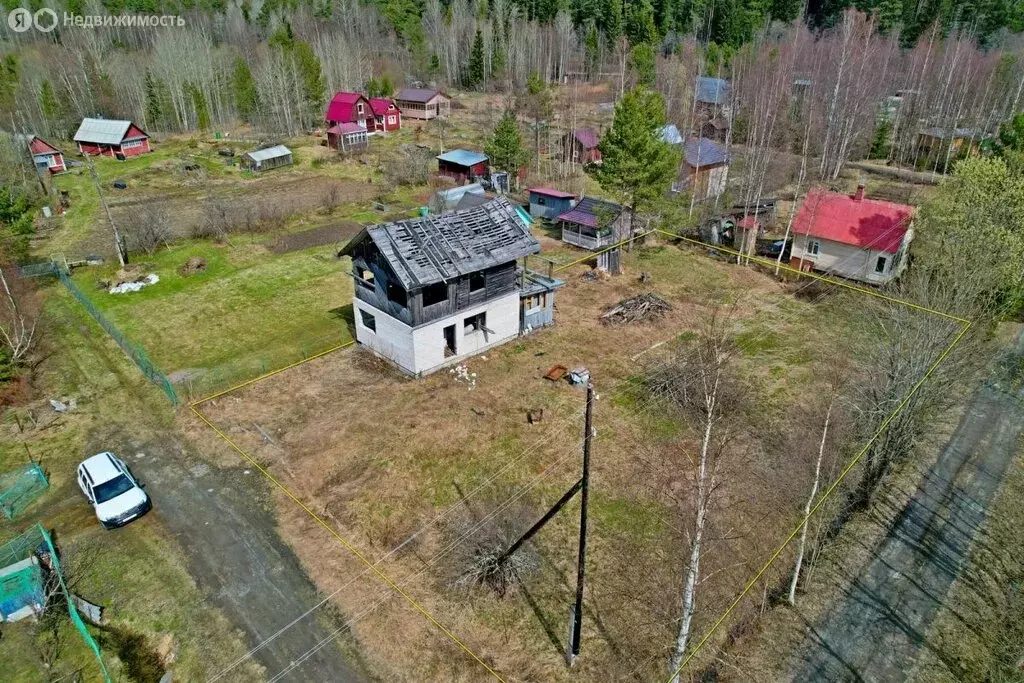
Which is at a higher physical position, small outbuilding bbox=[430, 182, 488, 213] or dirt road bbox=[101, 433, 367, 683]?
small outbuilding bbox=[430, 182, 488, 213]

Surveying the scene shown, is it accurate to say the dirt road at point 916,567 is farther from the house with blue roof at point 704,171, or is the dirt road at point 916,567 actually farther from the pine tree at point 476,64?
the pine tree at point 476,64

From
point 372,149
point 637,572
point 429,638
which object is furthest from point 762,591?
point 372,149

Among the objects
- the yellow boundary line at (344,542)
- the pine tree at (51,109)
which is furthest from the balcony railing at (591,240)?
the pine tree at (51,109)

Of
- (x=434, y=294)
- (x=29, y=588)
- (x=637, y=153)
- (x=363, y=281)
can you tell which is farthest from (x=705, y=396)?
(x=637, y=153)

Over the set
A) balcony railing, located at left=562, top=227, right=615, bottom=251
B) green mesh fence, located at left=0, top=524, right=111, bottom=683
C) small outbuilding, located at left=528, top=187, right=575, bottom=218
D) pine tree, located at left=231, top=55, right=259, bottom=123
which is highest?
pine tree, located at left=231, top=55, right=259, bottom=123

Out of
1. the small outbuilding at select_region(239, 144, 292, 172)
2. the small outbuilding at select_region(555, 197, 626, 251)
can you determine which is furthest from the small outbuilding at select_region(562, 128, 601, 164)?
the small outbuilding at select_region(239, 144, 292, 172)

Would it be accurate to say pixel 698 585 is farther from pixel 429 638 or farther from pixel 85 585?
pixel 85 585

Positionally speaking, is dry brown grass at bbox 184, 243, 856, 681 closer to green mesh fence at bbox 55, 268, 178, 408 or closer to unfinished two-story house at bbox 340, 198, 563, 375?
unfinished two-story house at bbox 340, 198, 563, 375

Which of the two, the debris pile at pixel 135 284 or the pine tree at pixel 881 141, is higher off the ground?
the pine tree at pixel 881 141
